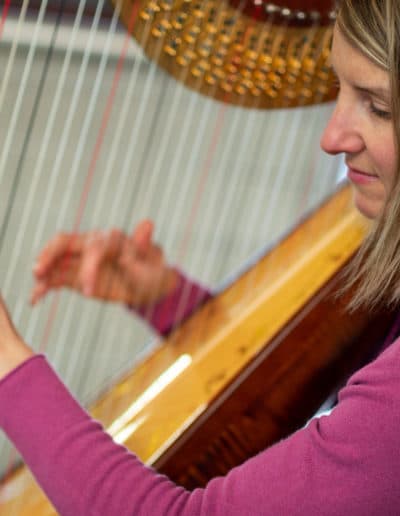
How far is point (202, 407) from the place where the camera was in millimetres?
1056

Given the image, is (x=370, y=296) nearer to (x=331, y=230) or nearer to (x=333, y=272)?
(x=333, y=272)

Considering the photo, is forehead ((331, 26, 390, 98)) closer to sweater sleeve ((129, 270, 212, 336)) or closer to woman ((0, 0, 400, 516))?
woman ((0, 0, 400, 516))

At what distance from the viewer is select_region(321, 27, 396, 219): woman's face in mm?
753

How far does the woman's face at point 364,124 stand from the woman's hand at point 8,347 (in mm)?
325

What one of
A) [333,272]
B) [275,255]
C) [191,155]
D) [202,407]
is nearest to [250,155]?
[191,155]

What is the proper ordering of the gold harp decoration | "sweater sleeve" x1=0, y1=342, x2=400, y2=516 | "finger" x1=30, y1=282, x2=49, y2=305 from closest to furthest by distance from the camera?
"sweater sleeve" x1=0, y1=342, x2=400, y2=516 < the gold harp decoration < "finger" x1=30, y1=282, x2=49, y2=305

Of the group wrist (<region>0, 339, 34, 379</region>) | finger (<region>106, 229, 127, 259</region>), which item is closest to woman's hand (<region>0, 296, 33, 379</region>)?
wrist (<region>0, 339, 34, 379</region>)

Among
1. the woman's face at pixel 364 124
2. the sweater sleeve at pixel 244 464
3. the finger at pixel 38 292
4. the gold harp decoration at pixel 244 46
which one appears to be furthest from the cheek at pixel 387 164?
the finger at pixel 38 292

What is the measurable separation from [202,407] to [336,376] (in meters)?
0.20

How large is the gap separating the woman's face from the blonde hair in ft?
0.03

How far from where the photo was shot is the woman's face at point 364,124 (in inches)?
29.7

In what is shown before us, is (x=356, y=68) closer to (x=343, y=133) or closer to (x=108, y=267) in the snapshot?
(x=343, y=133)

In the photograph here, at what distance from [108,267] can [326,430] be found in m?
0.72

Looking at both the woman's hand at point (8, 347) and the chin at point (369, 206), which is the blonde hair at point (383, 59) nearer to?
the chin at point (369, 206)
